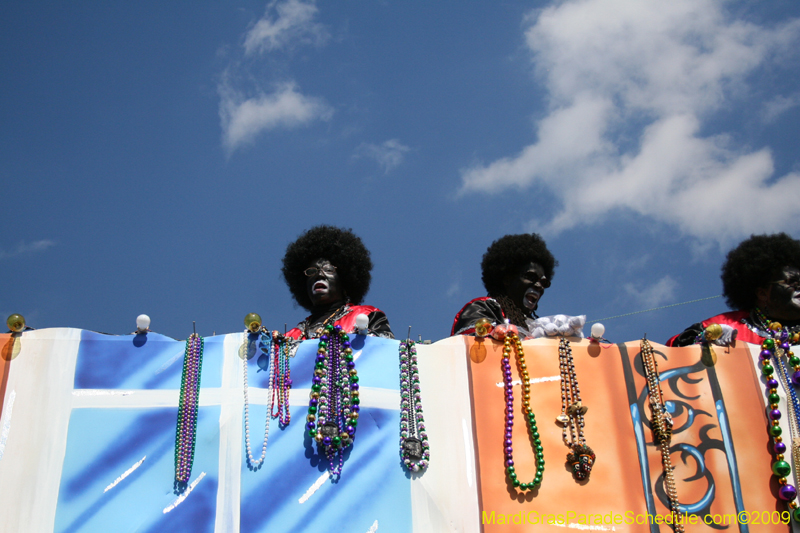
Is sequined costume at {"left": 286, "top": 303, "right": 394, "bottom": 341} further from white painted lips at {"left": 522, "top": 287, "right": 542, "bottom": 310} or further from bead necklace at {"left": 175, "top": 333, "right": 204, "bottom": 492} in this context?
white painted lips at {"left": 522, "top": 287, "right": 542, "bottom": 310}

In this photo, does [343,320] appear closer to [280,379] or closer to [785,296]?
[280,379]

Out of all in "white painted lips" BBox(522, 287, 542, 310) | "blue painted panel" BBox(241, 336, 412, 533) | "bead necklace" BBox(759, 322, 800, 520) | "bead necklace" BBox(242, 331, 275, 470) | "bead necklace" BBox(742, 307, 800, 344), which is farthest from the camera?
"white painted lips" BBox(522, 287, 542, 310)

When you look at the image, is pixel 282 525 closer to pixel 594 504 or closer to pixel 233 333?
pixel 233 333

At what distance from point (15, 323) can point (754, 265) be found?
5.98 meters

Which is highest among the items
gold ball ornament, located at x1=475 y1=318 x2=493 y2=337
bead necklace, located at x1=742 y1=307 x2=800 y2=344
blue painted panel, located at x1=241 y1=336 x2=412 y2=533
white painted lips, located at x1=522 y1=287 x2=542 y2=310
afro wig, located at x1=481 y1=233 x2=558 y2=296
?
afro wig, located at x1=481 y1=233 x2=558 y2=296

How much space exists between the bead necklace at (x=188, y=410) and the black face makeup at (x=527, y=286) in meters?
3.10

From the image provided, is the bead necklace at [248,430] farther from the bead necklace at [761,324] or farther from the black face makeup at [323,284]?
the bead necklace at [761,324]

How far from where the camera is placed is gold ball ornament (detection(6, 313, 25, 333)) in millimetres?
4324

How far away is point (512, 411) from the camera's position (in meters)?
4.51

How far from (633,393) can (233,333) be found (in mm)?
2696

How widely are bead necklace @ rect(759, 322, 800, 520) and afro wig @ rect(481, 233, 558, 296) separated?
230 centimetres

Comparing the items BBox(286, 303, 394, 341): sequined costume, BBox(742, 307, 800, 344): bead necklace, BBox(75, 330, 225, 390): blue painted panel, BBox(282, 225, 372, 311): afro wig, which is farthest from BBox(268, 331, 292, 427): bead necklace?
BBox(742, 307, 800, 344): bead necklace

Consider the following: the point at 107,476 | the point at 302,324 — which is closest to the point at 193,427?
the point at 107,476

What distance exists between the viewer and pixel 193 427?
13.8 feet
